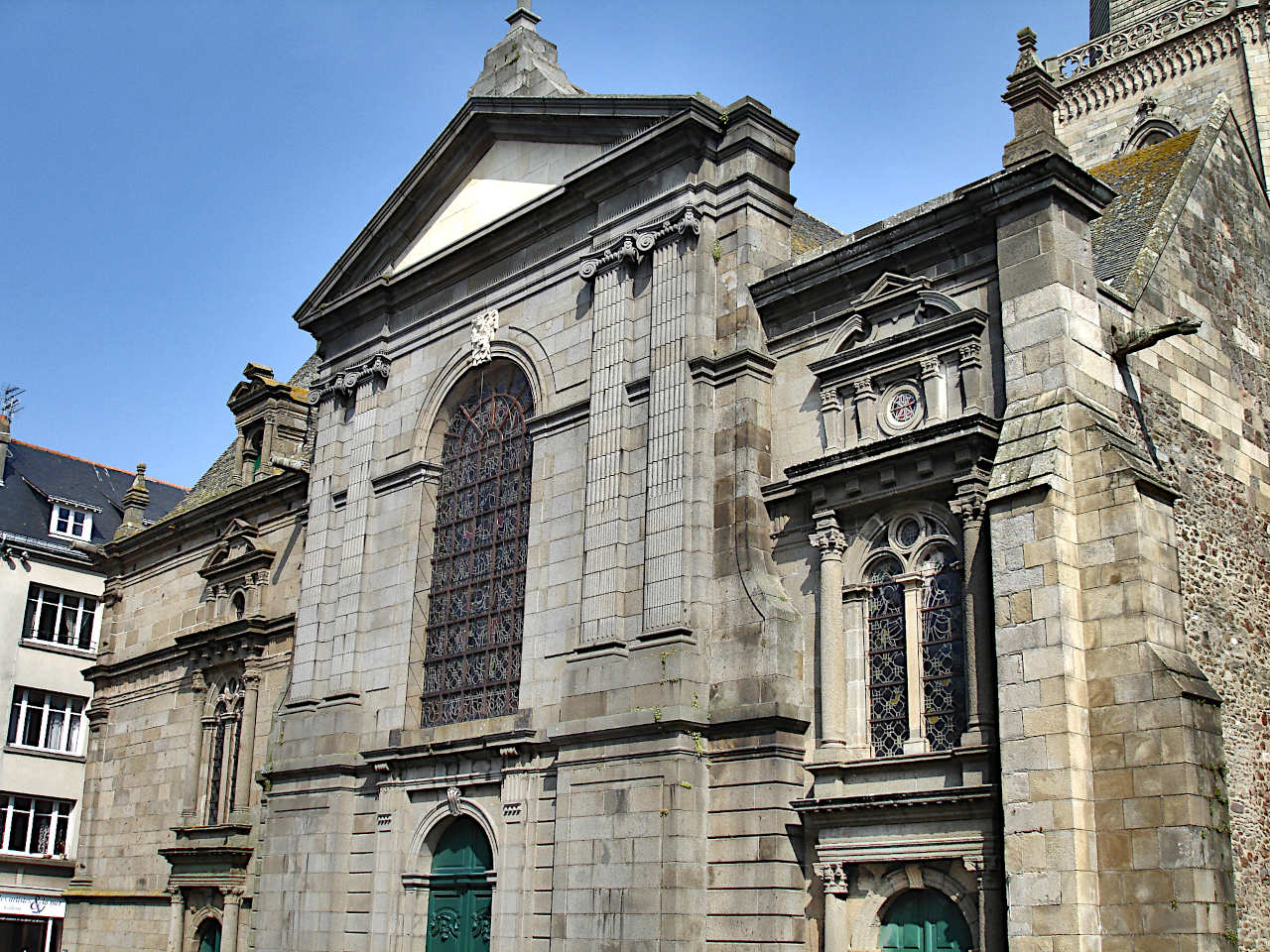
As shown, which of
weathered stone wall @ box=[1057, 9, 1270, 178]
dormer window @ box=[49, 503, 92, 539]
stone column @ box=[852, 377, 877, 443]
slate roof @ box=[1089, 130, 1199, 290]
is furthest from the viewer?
dormer window @ box=[49, 503, 92, 539]

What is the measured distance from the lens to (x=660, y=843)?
14.0 m

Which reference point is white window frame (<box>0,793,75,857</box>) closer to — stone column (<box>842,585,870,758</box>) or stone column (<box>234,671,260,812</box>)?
stone column (<box>234,671,260,812</box>)

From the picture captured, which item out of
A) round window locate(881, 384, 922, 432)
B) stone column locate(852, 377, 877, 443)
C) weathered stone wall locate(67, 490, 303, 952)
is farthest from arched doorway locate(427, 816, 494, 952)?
round window locate(881, 384, 922, 432)

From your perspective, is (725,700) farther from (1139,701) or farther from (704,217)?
(704,217)

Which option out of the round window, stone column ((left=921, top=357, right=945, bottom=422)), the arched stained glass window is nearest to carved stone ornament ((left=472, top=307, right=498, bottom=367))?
the arched stained glass window

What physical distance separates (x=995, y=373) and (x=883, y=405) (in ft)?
4.42

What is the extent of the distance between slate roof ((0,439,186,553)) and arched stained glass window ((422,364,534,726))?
1628 centimetres

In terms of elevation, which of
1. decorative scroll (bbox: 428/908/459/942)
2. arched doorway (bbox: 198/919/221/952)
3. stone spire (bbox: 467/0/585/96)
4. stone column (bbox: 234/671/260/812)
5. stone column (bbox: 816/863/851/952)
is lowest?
arched doorway (bbox: 198/919/221/952)

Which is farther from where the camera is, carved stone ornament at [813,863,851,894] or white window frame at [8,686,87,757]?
white window frame at [8,686,87,757]

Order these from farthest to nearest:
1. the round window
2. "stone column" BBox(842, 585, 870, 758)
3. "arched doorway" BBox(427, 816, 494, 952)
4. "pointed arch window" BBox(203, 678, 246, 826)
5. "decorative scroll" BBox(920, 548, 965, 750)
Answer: "pointed arch window" BBox(203, 678, 246, 826)
"arched doorway" BBox(427, 816, 494, 952)
the round window
"stone column" BBox(842, 585, 870, 758)
"decorative scroll" BBox(920, 548, 965, 750)

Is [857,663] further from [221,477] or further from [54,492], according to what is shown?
[54,492]

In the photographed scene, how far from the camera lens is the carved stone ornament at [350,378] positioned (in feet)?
68.1

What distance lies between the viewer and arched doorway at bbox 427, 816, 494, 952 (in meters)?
16.4

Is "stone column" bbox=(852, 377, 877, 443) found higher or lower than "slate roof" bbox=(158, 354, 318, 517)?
lower
